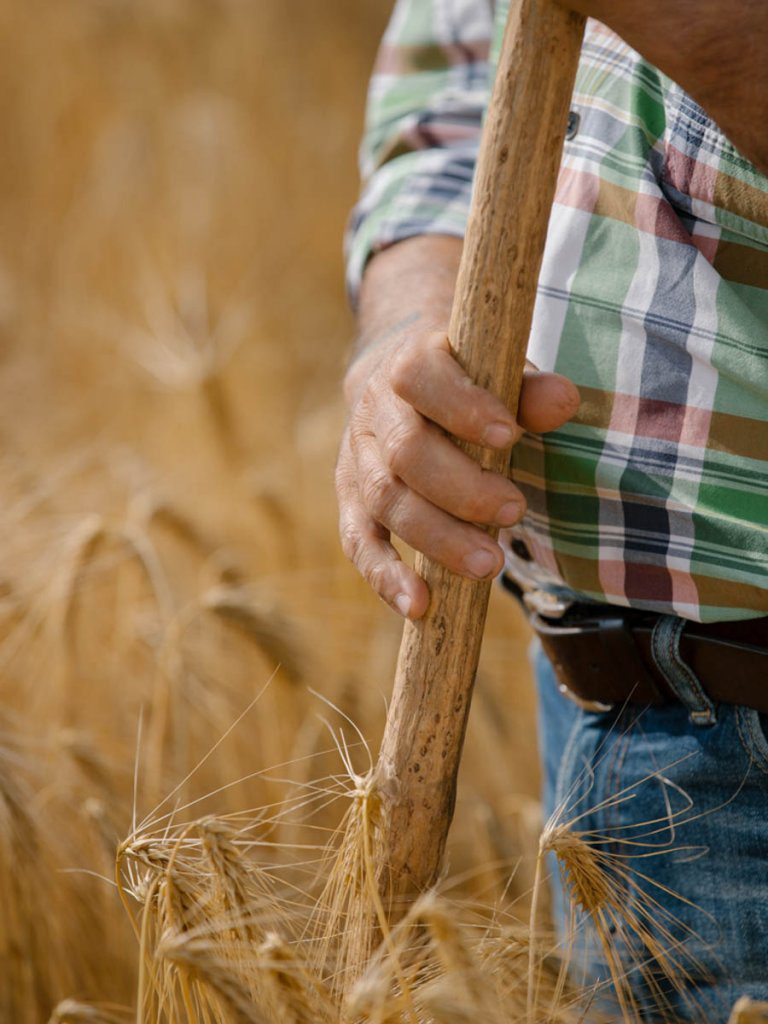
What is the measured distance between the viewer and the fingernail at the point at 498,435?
0.46 meters

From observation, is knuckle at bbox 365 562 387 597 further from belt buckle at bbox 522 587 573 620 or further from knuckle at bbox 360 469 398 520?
belt buckle at bbox 522 587 573 620

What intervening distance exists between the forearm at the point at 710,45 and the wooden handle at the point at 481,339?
1.4 inches

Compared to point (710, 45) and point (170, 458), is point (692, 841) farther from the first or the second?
point (170, 458)

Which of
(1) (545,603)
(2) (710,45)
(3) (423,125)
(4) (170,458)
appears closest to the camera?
(2) (710,45)

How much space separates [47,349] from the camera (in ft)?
8.68

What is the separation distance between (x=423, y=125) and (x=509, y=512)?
464 millimetres

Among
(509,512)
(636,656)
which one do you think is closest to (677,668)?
(636,656)

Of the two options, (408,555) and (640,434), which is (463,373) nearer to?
(640,434)

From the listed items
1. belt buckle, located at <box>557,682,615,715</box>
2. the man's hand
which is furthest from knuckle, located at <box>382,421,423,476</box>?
belt buckle, located at <box>557,682,615,715</box>

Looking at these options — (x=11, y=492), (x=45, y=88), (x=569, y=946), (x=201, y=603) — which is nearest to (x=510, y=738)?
(x=201, y=603)

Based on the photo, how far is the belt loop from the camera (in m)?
0.56

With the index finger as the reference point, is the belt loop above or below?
below

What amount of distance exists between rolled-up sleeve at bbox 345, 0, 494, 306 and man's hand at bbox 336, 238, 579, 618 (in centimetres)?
25

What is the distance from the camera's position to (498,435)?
461 mm
